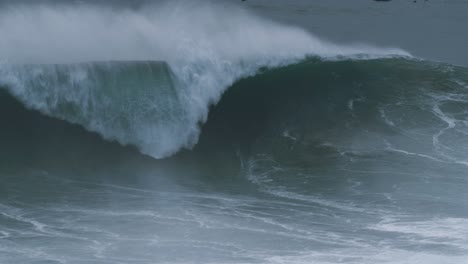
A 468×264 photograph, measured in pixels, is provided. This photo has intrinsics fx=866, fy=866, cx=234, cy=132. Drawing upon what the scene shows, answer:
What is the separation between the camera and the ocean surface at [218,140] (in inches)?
487

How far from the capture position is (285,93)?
67.1 ft

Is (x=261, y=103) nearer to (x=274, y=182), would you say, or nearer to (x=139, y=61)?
(x=139, y=61)

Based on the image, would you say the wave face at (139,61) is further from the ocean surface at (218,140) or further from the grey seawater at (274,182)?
the grey seawater at (274,182)

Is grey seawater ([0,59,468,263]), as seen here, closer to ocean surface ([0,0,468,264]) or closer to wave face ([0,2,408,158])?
ocean surface ([0,0,468,264])

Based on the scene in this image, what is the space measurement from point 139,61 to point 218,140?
2.75 metres

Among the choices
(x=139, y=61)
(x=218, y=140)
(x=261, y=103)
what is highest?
(x=139, y=61)

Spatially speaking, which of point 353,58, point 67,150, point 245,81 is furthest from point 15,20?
point 353,58

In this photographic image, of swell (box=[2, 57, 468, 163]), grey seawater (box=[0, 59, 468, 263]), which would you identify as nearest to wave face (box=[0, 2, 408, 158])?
swell (box=[2, 57, 468, 163])

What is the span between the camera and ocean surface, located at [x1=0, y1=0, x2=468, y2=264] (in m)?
12.4

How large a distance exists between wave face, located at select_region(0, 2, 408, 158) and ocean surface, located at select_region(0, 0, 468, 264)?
1.7 inches

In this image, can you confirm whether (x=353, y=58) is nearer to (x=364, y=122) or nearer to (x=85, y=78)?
(x=364, y=122)

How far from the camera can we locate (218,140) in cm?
1819

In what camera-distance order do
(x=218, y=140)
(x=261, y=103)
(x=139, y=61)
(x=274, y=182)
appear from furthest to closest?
(x=261, y=103), (x=139, y=61), (x=218, y=140), (x=274, y=182)

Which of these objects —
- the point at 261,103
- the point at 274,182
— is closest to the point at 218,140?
the point at 261,103
